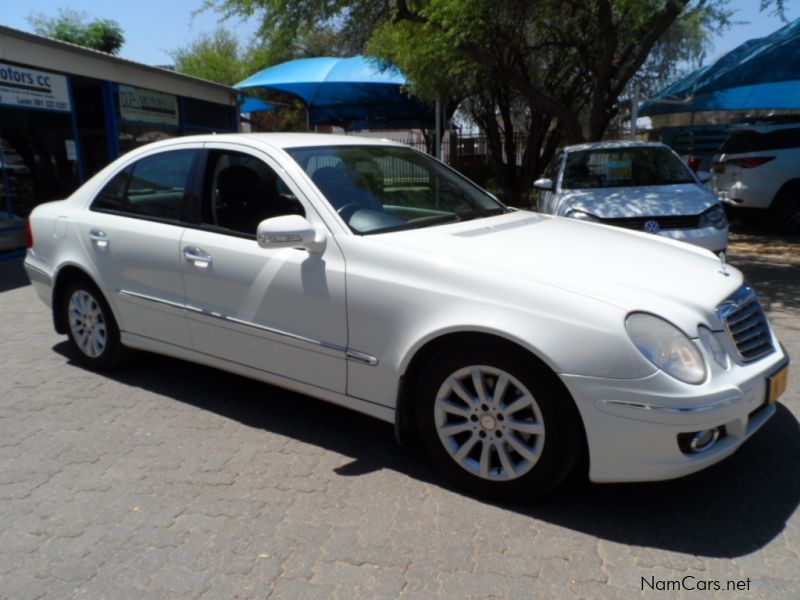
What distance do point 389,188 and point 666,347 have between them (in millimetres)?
1940

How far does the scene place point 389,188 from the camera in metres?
4.04

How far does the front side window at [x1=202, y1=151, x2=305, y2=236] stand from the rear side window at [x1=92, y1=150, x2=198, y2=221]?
0.62 feet

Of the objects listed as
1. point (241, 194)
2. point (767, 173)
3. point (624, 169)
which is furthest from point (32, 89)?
point (767, 173)

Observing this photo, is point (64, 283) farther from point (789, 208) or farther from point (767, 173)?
point (789, 208)

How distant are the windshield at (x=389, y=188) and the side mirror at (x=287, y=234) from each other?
25 cm

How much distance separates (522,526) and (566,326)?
898 mm

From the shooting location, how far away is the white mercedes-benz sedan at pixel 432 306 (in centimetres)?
275

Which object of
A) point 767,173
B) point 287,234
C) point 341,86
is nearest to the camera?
point 287,234

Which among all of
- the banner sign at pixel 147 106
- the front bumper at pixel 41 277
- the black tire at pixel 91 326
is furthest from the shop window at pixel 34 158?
the black tire at pixel 91 326

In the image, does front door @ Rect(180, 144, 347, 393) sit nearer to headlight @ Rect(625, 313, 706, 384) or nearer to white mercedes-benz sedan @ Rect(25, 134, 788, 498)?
white mercedes-benz sedan @ Rect(25, 134, 788, 498)

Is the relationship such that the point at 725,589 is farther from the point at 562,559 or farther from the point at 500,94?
the point at 500,94

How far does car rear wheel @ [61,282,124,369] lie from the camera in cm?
467

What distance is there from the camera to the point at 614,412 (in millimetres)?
2707

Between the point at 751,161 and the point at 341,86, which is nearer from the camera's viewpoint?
the point at 751,161
